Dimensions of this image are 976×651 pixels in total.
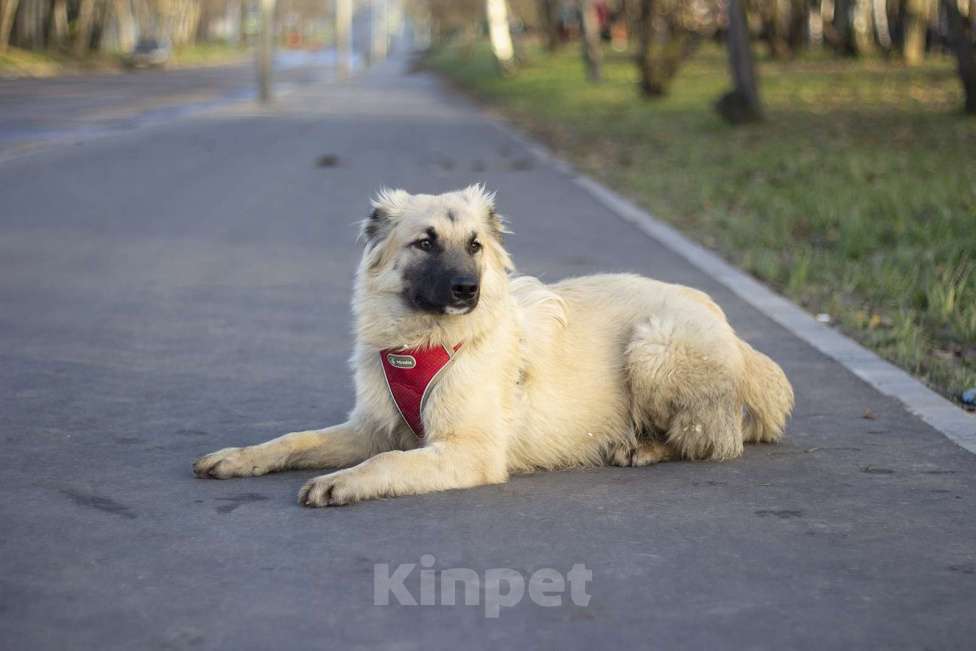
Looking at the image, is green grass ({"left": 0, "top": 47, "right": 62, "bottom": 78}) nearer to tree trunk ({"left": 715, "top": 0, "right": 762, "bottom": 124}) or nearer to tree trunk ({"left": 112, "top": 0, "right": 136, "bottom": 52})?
tree trunk ({"left": 112, "top": 0, "right": 136, "bottom": 52})

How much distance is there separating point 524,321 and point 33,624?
2797 mm

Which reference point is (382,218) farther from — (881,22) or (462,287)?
(881,22)

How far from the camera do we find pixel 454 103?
4294cm

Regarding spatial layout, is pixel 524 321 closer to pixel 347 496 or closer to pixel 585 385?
pixel 585 385

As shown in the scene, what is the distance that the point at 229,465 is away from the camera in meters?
5.78

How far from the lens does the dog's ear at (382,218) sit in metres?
6.01

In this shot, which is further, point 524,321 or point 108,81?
point 108,81

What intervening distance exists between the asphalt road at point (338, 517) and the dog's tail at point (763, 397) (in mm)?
117

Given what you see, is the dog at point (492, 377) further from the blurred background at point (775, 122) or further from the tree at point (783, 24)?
the tree at point (783, 24)

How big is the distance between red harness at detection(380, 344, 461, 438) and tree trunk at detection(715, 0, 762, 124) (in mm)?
21277

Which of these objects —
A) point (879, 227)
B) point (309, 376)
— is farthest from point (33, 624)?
point (879, 227)

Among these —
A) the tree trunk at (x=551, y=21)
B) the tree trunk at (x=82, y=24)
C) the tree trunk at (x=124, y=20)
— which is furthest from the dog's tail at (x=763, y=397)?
the tree trunk at (x=124, y=20)

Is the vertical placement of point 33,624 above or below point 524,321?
below

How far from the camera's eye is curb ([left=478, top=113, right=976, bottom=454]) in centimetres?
693
